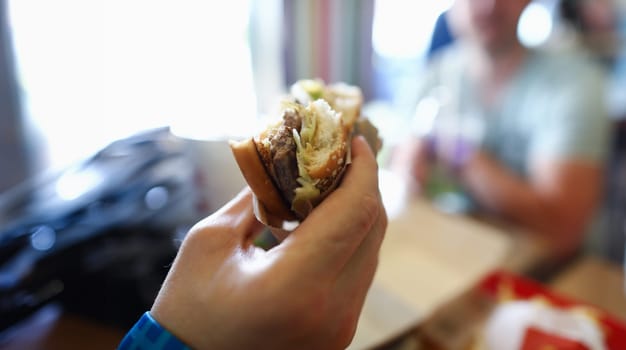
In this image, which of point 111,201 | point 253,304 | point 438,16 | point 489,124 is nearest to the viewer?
point 253,304

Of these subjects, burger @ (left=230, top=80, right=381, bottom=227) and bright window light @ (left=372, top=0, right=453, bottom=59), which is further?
bright window light @ (left=372, top=0, right=453, bottom=59)

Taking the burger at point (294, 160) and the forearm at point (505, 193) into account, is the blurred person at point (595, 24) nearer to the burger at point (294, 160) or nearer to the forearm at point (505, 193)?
the forearm at point (505, 193)

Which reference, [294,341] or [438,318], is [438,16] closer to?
[438,318]

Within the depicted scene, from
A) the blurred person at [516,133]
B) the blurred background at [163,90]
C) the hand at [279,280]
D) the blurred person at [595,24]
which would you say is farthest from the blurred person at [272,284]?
the blurred person at [595,24]

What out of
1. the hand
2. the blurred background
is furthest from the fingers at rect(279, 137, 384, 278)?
the blurred background

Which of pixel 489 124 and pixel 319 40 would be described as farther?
pixel 319 40

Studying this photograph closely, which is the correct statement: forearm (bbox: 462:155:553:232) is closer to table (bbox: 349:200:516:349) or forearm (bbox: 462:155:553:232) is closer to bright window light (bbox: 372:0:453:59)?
Answer: table (bbox: 349:200:516:349)

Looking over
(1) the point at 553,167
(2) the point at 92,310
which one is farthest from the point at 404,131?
(2) the point at 92,310
